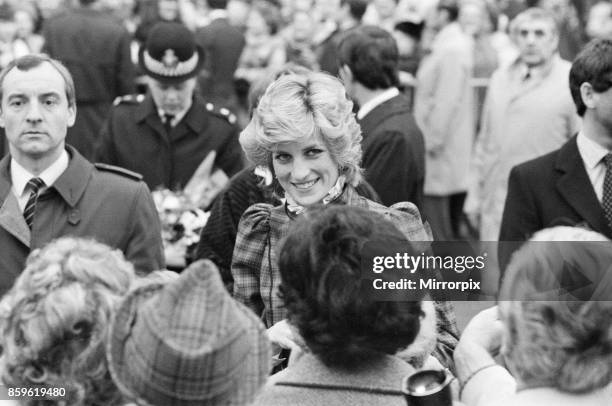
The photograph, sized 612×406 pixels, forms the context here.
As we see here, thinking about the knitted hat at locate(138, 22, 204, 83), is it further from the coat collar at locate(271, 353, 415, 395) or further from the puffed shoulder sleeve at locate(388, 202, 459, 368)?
the coat collar at locate(271, 353, 415, 395)

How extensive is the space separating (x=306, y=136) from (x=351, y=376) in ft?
4.74

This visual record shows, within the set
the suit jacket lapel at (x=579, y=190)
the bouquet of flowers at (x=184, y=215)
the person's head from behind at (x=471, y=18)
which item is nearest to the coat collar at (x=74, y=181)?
the bouquet of flowers at (x=184, y=215)

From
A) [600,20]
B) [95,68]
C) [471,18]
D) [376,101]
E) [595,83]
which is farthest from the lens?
[600,20]

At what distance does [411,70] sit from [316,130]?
782 centimetres

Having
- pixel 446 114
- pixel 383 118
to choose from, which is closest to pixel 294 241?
pixel 383 118

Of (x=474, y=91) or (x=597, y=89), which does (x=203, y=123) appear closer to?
(x=597, y=89)

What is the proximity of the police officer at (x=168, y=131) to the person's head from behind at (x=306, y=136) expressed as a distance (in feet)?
8.60

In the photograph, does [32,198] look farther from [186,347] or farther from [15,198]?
[186,347]

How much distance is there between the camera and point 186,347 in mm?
2525

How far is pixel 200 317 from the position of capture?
2.56 meters

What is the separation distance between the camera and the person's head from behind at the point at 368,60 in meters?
6.85

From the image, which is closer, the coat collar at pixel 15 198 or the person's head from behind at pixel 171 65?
the coat collar at pixel 15 198

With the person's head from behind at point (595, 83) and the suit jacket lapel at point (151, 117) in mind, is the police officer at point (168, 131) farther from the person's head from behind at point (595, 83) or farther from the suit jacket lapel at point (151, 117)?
the person's head from behind at point (595, 83)

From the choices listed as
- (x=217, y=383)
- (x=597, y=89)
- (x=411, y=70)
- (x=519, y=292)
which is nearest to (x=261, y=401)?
(x=217, y=383)
